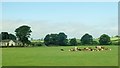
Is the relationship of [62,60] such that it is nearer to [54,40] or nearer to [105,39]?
[105,39]

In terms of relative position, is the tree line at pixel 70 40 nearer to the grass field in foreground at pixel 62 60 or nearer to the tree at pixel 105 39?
the tree at pixel 105 39

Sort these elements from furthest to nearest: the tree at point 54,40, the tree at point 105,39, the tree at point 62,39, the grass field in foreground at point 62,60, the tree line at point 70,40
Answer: the tree at point 54,40
the tree at point 62,39
the tree at point 105,39
the tree line at point 70,40
the grass field in foreground at point 62,60

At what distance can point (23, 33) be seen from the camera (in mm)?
77125

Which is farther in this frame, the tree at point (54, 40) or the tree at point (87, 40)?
the tree at point (54, 40)

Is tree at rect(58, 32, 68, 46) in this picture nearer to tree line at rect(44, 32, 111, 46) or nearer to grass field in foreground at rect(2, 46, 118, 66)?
tree line at rect(44, 32, 111, 46)

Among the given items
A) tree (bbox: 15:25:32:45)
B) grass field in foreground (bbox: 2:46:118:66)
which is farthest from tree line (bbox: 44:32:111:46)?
grass field in foreground (bbox: 2:46:118:66)

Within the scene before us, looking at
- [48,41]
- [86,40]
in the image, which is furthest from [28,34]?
[86,40]

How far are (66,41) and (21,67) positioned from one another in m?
51.1

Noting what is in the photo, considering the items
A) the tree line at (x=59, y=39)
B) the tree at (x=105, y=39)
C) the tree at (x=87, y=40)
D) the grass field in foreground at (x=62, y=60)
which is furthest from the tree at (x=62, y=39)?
the grass field in foreground at (x=62, y=60)

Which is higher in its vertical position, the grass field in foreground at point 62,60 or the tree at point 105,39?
the tree at point 105,39

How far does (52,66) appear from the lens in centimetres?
1245

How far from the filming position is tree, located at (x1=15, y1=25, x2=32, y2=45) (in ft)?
240

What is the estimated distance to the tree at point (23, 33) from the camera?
7308 cm

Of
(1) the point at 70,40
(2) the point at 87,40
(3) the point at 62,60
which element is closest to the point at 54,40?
(1) the point at 70,40
